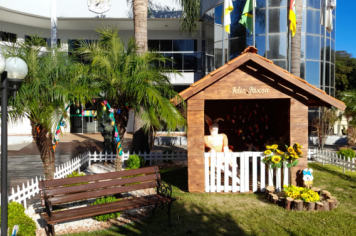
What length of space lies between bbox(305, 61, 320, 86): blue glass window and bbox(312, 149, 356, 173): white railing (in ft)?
22.9

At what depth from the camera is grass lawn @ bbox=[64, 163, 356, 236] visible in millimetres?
4855

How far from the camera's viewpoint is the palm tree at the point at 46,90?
5.54 metres

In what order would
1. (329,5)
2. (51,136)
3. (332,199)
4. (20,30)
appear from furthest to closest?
(20,30), (329,5), (51,136), (332,199)

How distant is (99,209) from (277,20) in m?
14.7

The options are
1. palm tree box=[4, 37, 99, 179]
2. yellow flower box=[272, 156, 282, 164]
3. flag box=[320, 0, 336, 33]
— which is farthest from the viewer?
flag box=[320, 0, 336, 33]

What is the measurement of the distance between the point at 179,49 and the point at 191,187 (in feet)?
52.8

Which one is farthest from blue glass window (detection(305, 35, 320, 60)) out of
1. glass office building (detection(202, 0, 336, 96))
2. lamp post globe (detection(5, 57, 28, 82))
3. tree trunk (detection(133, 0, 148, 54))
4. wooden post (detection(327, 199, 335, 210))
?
lamp post globe (detection(5, 57, 28, 82))

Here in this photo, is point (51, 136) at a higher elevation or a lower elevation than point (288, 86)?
lower

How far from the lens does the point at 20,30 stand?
68.8 ft

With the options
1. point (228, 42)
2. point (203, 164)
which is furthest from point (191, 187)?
point (228, 42)

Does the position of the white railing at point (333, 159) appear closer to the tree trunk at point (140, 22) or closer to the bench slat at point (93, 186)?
the bench slat at point (93, 186)

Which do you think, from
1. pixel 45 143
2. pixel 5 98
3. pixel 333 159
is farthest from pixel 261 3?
pixel 5 98

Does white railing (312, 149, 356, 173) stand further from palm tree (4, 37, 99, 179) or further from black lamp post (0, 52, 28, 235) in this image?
black lamp post (0, 52, 28, 235)

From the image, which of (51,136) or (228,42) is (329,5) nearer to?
(228,42)
